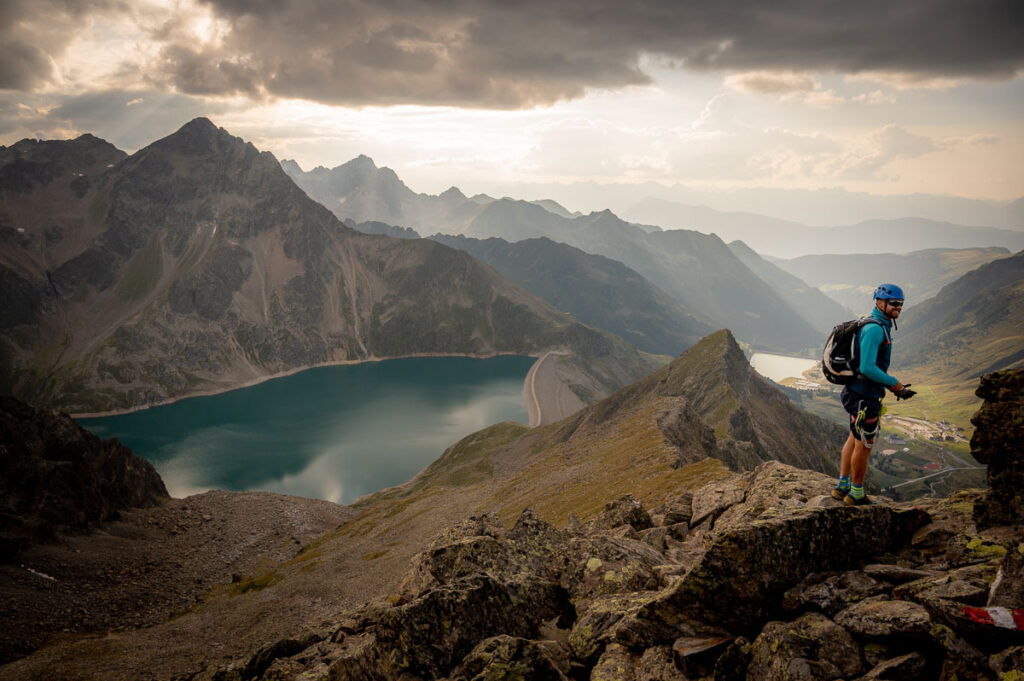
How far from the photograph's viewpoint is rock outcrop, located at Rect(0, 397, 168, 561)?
78.6 metres

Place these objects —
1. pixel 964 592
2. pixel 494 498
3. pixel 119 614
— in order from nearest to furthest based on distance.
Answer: pixel 964 592
pixel 119 614
pixel 494 498

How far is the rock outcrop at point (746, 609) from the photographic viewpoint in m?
10.4

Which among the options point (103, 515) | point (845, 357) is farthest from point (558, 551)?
point (103, 515)

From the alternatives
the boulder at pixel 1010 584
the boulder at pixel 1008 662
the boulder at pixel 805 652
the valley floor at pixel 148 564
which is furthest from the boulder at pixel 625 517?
the valley floor at pixel 148 564

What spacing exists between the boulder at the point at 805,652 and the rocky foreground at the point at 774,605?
0.03m

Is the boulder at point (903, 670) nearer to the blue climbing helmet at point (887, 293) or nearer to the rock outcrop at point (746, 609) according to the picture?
the rock outcrop at point (746, 609)

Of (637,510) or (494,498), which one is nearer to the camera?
(637,510)

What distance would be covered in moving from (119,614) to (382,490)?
3522 inches

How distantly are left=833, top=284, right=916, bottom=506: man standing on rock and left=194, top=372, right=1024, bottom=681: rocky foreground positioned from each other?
1.04 m

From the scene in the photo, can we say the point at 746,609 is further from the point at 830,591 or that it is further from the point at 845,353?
the point at 845,353

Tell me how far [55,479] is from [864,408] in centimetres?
11215

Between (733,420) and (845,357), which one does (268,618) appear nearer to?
(845,357)

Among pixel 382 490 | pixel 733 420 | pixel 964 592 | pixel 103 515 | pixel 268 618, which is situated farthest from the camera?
pixel 382 490

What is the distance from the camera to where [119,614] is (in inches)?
2618
